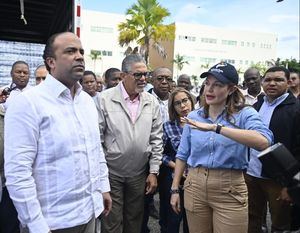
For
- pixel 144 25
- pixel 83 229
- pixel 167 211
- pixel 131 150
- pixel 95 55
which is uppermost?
pixel 144 25

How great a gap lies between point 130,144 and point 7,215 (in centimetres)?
134

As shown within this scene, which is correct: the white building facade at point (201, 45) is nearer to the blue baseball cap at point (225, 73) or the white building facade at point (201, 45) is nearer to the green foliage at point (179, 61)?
the green foliage at point (179, 61)

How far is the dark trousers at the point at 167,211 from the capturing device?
11.4 feet

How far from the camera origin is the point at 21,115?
1873mm

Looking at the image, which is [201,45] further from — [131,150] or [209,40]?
[131,150]

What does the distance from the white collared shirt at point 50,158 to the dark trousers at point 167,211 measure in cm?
148

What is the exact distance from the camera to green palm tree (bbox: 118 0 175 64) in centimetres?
2361

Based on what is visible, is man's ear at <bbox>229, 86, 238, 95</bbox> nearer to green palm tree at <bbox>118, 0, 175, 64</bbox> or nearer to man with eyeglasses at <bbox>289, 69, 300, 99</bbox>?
man with eyeglasses at <bbox>289, 69, 300, 99</bbox>

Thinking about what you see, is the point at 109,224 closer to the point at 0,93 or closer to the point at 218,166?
the point at 218,166

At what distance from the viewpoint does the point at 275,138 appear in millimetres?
3516

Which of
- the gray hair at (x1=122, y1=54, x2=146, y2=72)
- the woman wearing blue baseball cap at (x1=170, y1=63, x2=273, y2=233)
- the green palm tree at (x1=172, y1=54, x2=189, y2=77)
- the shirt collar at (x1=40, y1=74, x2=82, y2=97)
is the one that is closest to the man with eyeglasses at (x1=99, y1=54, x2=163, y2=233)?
the gray hair at (x1=122, y1=54, x2=146, y2=72)

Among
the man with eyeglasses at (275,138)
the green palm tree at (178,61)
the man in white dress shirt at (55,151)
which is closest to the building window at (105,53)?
the green palm tree at (178,61)

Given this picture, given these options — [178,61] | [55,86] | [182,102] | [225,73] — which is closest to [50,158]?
[55,86]

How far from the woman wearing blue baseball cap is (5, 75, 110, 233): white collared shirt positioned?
80 centimetres
